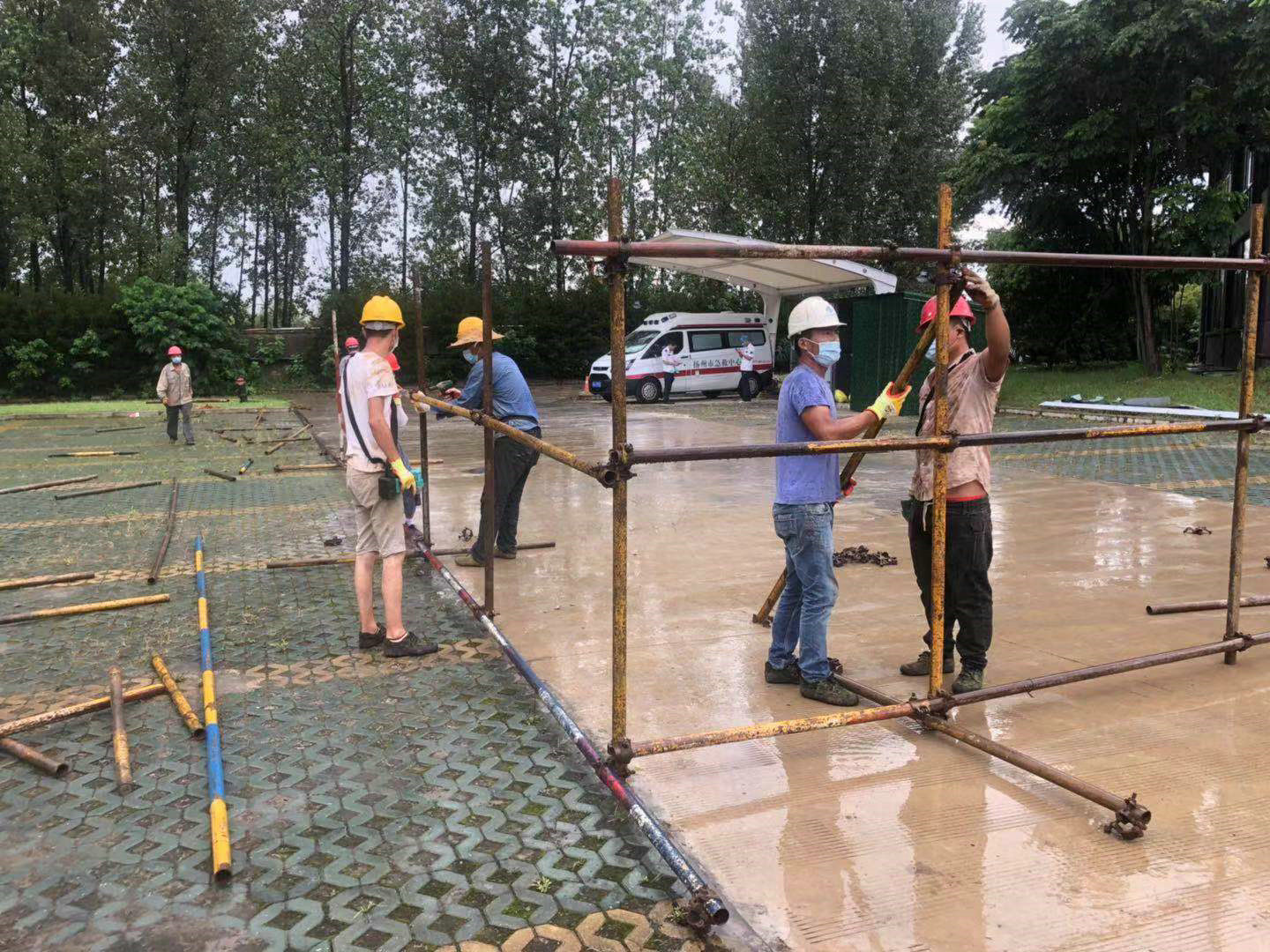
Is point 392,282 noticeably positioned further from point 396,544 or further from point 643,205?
point 396,544

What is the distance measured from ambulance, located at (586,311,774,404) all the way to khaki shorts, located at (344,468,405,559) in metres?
18.4

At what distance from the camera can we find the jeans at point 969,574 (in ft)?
13.4

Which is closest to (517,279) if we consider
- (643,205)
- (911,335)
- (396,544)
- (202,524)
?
(643,205)

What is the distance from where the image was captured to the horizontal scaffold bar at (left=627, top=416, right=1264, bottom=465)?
10.3ft

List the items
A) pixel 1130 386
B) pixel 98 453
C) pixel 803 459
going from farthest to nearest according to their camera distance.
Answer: pixel 1130 386
pixel 98 453
pixel 803 459

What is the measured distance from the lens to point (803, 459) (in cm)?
402

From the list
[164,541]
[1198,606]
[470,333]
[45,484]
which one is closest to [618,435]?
[470,333]

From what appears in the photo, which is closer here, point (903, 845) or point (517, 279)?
point (903, 845)

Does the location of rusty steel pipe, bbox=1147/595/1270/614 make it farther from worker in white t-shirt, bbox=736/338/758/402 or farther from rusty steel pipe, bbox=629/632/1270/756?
worker in white t-shirt, bbox=736/338/758/402

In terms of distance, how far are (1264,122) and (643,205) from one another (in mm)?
21650

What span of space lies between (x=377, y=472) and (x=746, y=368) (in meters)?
20.4

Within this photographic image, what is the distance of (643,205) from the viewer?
118ft

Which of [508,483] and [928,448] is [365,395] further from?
[928,448]

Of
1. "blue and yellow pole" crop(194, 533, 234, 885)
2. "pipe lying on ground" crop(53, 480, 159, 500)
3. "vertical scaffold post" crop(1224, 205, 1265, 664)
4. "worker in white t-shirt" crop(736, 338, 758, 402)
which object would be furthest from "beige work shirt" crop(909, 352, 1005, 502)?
"worker in white t-shirt" crop(736, 338, 758, 402)
